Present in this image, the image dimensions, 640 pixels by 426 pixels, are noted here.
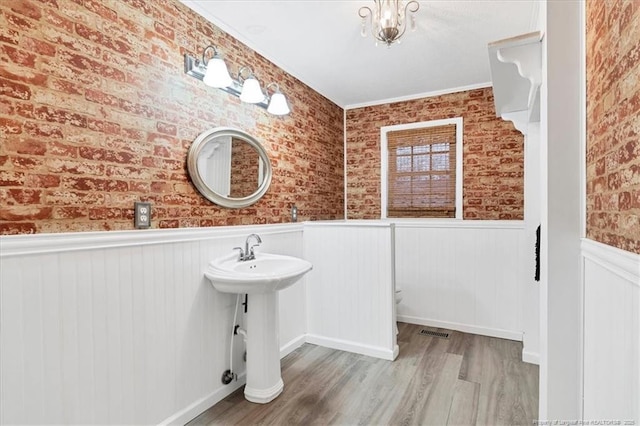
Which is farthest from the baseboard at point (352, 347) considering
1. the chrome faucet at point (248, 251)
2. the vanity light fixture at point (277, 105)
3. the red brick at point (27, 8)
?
the red brick at point (27, 8)

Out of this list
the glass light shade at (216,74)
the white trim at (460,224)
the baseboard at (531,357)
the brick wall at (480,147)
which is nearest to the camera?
the glass light shade at (216,74)

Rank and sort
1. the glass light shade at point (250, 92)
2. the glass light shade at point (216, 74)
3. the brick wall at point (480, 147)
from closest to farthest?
1. the glass light shade at point (216, 74)
2. the glass light shade at point (250, 92)
3. the brick wall at point (480, 147)

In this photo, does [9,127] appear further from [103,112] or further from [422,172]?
[422,172]

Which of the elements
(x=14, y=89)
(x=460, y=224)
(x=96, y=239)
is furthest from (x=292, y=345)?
(x=14, y=89)

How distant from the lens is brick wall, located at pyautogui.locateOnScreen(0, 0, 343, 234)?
4.33ft

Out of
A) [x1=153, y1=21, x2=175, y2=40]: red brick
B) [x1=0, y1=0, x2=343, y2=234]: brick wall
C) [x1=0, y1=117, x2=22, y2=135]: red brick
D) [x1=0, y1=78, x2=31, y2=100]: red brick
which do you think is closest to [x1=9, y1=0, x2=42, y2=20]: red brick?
[x1=0, y1=0, x2=343, y2=234]: brick wall

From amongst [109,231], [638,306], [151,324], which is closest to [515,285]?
[638,306]

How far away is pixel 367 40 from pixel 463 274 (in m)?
2.45

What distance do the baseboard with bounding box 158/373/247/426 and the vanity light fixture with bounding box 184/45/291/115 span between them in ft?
6.71

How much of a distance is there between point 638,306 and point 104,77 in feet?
7.16

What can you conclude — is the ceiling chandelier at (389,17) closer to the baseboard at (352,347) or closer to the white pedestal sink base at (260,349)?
the white pedestal sink base at (260,349)

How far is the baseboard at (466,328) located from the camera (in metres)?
3.12

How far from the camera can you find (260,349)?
7.12 ft

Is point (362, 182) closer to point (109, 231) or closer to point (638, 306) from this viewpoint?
point (109, 231)
